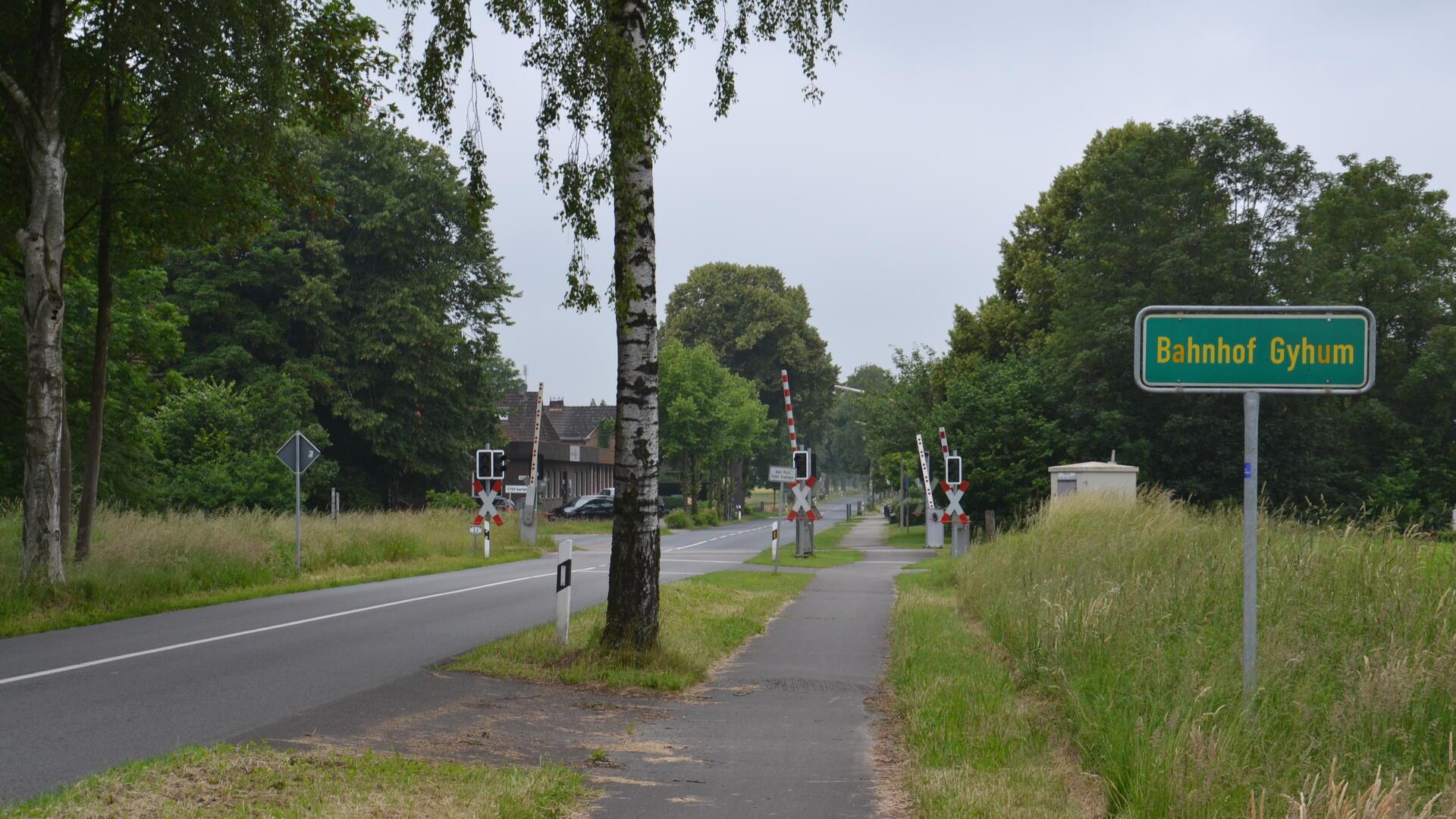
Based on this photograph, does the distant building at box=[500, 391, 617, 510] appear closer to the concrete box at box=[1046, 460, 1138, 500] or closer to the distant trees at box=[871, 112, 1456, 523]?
the distant trees at box=[871, 112, 1456, 523]

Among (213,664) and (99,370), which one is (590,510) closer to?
(99,370)

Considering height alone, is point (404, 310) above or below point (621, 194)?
above

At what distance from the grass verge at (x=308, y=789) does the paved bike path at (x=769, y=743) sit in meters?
0.47

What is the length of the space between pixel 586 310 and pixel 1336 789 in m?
8.53

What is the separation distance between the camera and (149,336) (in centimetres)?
2961

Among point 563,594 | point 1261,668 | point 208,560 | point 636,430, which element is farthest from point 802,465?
point 1261,668

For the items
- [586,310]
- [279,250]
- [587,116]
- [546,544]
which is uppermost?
[279,250]

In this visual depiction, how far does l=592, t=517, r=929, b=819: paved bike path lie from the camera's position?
7.12 meters

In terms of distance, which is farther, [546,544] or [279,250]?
[279,250]

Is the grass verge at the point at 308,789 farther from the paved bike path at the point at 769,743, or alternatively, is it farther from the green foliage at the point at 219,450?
the green foliage at the point at 219,450

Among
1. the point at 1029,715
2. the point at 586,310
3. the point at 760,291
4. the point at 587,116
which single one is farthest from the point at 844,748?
the point at 760,291

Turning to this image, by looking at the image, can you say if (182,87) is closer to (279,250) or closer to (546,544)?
(546,544)

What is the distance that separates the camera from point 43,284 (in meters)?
16.9

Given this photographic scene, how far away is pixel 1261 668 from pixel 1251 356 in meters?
1.95
